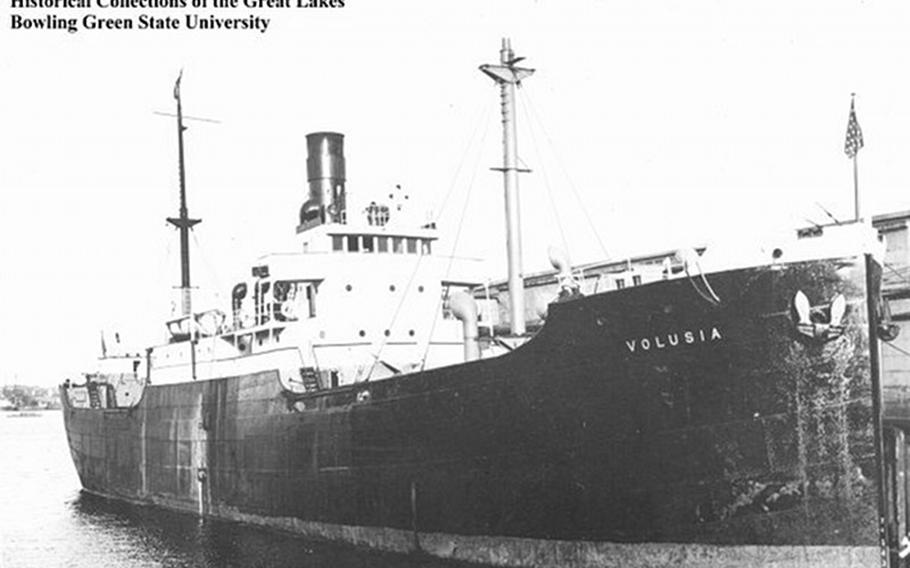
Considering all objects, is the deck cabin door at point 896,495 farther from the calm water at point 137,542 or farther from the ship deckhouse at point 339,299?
the ship deckhouse at point 339,299

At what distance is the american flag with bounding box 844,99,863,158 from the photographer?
11492 millimetres

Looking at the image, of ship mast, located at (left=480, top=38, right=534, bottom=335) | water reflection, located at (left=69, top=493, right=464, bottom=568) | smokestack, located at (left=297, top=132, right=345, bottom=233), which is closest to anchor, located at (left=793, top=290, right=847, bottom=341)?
ship mast, located at (left=480, top=38, right=534, bottom=335)

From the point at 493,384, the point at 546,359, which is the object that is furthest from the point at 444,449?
the point at 546,359

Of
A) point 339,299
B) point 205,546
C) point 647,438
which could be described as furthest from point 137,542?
point 647,438

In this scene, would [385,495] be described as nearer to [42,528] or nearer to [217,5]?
[217,5]

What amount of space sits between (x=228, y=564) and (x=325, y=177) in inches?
327

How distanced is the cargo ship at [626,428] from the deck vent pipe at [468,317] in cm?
3

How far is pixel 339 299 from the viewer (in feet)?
57.2

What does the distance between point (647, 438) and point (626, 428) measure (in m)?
0.29

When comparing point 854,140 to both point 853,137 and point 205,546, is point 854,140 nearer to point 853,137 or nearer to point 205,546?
point 853,137

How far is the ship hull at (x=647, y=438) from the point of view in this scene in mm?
10375

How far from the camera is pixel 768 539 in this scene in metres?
10.5

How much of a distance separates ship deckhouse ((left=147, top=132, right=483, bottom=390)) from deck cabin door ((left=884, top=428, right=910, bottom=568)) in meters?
7.91

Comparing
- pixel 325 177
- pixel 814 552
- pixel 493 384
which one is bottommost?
pixel 814 552
